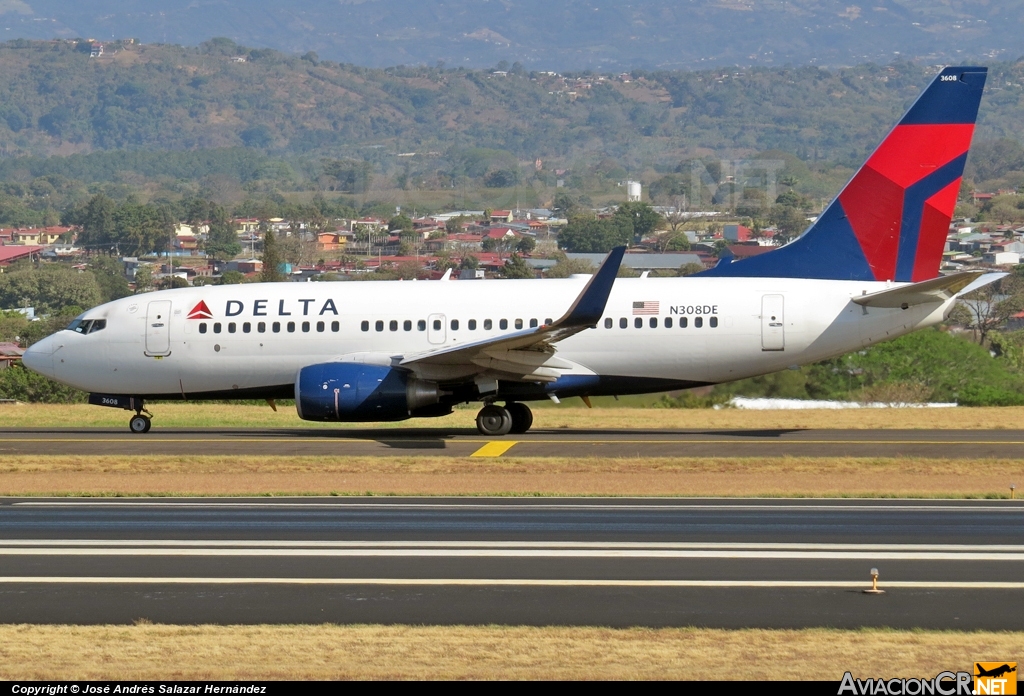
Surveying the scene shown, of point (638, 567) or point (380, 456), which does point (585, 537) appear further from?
point (380, 456)

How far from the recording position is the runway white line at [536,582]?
49.0 ft

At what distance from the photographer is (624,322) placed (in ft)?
96.1

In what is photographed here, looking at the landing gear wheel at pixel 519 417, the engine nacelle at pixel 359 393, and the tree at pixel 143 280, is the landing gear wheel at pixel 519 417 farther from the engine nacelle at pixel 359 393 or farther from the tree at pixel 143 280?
the tree at pixel 143 280

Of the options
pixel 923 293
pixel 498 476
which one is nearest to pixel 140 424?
pixel 498 476

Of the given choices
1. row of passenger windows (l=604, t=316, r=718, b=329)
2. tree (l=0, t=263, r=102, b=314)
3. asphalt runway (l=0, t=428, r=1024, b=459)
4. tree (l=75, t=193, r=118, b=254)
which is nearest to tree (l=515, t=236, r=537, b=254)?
tree (l=0, t=263, r=102, b=314)

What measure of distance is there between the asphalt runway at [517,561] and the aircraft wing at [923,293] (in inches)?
281

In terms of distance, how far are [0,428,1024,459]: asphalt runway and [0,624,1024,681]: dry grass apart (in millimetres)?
13528

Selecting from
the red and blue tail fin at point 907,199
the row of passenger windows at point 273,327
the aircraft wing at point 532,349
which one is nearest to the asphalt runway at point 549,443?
the aircraft wing at point 532,349

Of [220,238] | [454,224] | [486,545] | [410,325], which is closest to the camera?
[486,545]

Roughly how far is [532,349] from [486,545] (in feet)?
36.5

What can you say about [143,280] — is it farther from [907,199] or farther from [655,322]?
[907,199]

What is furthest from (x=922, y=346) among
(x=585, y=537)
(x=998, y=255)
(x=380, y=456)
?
(x=998, y=255)

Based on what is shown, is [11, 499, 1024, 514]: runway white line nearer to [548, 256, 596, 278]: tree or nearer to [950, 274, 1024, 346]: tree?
[950, 274, 1024, 346]: tree

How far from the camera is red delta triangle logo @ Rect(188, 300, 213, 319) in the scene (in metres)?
30.8
